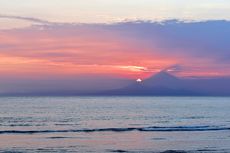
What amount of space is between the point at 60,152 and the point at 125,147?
552cm

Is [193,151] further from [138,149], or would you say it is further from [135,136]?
[135,136]

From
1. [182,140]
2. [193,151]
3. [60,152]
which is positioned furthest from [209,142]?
[60,152]

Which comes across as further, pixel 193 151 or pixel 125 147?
pixel 125 147

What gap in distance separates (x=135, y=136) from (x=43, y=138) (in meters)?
8.35

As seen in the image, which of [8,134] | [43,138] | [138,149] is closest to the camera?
[138,149]

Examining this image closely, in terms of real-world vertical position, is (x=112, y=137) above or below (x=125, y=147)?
above

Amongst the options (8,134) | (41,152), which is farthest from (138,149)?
(8,134)

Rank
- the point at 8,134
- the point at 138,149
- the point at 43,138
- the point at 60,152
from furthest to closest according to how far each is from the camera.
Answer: the point at 8,134
the point at 43,138
the point at 138,149
the point at 60,152

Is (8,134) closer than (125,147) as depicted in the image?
No

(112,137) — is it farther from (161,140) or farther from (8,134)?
(8,134)

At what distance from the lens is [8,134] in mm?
47438

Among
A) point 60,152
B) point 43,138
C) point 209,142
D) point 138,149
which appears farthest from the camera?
point 43,138

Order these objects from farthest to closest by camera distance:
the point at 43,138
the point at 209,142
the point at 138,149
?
1. the point at 43,138
2. the point at 209,142
3. the point at 138,149

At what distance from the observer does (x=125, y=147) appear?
3625cm
